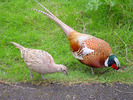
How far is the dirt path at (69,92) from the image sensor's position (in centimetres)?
283

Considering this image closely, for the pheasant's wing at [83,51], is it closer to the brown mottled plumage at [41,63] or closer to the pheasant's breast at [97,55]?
the pheasant's breast at [97,55]

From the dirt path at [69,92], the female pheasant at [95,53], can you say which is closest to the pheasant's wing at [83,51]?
the female pheasant at [95,53]

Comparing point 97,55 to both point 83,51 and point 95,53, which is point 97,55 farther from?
point 83,51

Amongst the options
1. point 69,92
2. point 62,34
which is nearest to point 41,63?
point 69,92

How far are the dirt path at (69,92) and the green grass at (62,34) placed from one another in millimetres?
223

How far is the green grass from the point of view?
3.62 m

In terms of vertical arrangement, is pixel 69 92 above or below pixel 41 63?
below

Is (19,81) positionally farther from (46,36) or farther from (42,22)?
(42,22)

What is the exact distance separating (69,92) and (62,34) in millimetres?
2263

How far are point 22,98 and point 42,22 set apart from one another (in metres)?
3.00

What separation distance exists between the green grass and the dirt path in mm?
223

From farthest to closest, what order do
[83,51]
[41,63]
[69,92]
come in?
[83,51]
[41,63]
[69,92]

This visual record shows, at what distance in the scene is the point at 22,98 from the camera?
284cm

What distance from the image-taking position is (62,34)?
4.90 m
